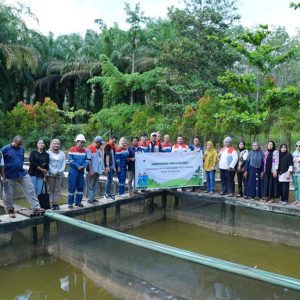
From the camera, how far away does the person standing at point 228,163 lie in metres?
9.27

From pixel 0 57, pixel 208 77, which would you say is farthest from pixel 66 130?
pixel 208 77

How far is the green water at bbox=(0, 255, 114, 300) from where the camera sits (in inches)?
229

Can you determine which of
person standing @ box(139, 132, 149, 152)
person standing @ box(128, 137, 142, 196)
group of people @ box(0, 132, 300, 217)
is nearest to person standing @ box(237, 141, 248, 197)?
group of people @ box(0, 132, 300, 217)

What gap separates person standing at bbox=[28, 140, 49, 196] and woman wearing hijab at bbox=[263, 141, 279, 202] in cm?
478

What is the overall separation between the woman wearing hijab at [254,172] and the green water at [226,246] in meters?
1.11

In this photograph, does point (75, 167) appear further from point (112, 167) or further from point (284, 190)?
point (284, 190)

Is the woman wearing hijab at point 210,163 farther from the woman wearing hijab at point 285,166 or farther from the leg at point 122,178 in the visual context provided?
the leg at point 122,178

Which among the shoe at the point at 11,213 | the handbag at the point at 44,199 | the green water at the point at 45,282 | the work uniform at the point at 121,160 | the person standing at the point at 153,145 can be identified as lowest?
the green water at the point at 45,282

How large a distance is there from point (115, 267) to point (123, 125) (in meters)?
15.7

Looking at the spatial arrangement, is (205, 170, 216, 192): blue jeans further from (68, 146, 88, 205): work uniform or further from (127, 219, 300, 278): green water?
(68, 146, 88, 205): work uniform

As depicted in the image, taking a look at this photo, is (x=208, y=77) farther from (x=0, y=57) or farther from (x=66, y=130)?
(x=0, y=57)

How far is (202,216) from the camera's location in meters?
9.93

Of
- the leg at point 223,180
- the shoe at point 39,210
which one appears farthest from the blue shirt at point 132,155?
the shoe at point 39,210

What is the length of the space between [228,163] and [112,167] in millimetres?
2814
